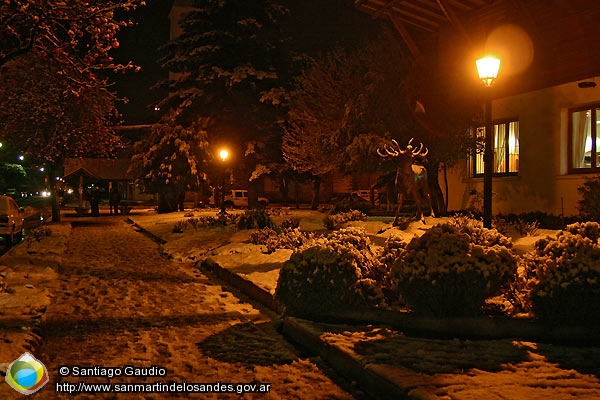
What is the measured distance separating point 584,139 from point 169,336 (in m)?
13.8

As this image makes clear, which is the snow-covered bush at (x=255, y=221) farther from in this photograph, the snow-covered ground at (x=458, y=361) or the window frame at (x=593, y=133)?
the snow-covered ground at (x=458, y=361)

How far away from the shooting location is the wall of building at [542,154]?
54.6 feet

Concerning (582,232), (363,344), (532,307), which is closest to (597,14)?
(582,232)

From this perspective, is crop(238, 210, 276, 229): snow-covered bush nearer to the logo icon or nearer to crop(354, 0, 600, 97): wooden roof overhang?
crop(354, 0, 600, 97): wooden roof overhang

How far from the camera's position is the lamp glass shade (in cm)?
1048

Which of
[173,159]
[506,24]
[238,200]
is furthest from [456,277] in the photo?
[238,200]

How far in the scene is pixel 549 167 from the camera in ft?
57.0

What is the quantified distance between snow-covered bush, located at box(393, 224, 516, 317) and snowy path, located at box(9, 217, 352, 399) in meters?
1.57

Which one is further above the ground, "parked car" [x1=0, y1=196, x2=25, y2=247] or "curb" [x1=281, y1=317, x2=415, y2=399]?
"parked car" [x1=0, y1=196, x2=25, y2=247]

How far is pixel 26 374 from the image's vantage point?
18.9 feet

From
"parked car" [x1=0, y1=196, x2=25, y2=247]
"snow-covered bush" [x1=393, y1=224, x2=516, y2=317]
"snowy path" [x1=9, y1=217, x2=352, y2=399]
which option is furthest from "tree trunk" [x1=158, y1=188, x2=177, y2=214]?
"snow-covered bush" [x1=393, y1=224, x2=516, y2=317]

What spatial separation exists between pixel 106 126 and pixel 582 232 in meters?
29.8

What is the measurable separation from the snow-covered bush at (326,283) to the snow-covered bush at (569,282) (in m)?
2.03

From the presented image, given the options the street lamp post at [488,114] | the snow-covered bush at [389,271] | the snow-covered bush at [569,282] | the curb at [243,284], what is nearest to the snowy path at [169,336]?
the curb at [243,284]
